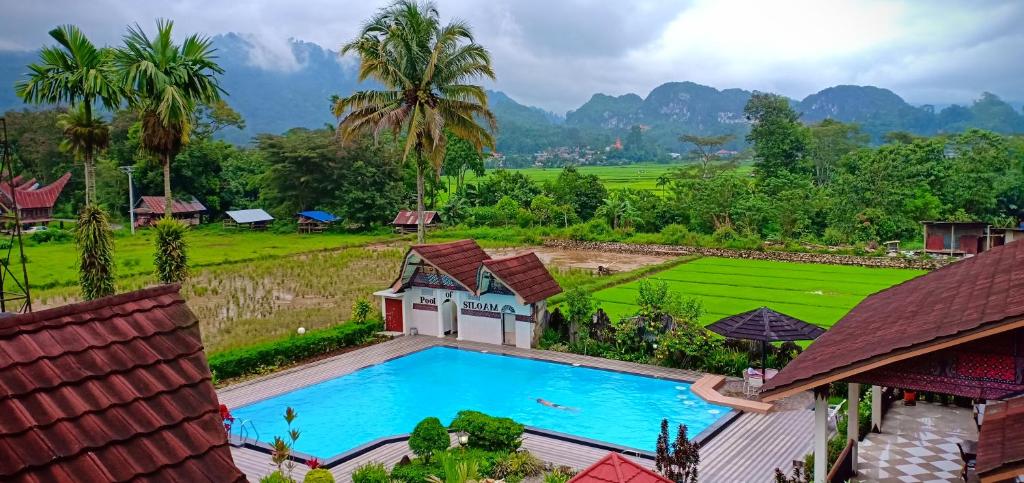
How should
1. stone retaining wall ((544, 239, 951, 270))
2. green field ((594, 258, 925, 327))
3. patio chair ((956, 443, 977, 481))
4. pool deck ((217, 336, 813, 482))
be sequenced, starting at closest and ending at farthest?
patio chair ((956, 443, 977, 481))
pool deck ((217, 336, 813, 482))
green field ((594, 258, 925, 327))
stone retaining wall ((544, 239, 951, 270))

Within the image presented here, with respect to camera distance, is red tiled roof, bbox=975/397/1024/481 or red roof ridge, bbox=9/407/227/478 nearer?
red roof ridge, bbox=9/407/227/478

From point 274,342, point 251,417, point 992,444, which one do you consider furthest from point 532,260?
point 992,444

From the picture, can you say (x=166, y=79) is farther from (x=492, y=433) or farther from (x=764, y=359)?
(x=764, y=359)

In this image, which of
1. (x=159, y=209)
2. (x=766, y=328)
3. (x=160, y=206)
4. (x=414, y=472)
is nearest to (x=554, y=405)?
(x=766, y=328)

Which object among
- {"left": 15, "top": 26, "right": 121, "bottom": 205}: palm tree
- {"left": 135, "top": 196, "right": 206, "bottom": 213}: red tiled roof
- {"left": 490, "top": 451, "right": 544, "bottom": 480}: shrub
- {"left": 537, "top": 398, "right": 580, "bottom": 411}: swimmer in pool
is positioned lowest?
{"left": 537, "top": 398, "right": 580, "bottom": 411}: swimmer in pool

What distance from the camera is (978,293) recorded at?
8.62 m

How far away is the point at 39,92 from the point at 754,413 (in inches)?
622

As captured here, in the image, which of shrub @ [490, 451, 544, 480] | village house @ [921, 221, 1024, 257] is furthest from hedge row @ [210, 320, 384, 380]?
village house @ [921, 221, 1024, 257]

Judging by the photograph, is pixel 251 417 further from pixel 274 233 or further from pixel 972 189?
pixel 972 189

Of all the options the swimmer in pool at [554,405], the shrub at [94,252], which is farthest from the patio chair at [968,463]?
the shrub at [94,252]

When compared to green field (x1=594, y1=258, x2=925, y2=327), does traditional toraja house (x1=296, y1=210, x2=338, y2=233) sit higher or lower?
higher

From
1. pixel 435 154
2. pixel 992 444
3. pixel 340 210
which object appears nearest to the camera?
pixel 992 444

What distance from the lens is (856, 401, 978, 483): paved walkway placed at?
10.8 m

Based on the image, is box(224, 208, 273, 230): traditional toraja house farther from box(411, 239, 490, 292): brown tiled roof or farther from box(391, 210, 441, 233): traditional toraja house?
box(411, 239, 490, 292): brown tiled roof
